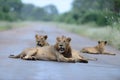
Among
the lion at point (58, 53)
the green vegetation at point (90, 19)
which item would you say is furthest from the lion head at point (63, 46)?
the green vegetation at point (90, 19)

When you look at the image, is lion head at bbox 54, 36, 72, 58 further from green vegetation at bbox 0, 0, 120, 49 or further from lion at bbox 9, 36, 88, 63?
green vegetation at bbox 0, 0, 120, 49

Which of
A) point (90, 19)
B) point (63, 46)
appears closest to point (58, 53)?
point (63, 46)

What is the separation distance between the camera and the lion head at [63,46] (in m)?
14.3

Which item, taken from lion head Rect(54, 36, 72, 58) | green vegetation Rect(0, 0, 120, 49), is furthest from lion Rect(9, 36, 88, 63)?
green vegetation Rect(0, 0, 120, 49)

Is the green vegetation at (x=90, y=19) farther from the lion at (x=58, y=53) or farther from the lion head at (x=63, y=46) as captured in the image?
the lion head at (x=63, y=46)

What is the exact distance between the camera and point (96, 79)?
36.5ft

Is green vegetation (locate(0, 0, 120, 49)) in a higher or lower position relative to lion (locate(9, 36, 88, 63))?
higher

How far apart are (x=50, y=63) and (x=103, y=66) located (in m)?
1.52

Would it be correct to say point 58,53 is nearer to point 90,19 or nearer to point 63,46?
point 63,46

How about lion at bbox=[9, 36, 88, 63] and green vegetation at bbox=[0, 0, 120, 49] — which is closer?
lion at bbox=[9, 36, 88, 63]

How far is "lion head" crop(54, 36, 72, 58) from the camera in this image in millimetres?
14328

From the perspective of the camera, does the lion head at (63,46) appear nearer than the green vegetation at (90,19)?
Yes

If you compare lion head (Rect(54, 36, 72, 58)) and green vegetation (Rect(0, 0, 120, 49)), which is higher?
green vegetation (Rect(0, 0, 120, 49))

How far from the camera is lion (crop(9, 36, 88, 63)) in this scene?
14402mm
